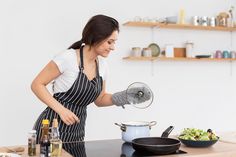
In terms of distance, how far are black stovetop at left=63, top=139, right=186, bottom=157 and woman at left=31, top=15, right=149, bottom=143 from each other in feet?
0.72

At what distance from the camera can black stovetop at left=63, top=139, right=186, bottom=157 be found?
166 centimetres

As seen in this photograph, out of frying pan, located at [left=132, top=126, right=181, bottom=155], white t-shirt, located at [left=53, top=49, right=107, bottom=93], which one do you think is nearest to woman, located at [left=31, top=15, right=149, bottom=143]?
white t-shirt, located at [left=53, top=49, right=107, bottom=93]

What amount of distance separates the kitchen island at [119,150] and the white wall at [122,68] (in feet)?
5.52

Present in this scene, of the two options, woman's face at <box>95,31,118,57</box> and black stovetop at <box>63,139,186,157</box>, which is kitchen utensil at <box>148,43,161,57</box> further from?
black stovetop at <box>63,139,186,157</box>

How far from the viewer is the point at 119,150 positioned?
1766mm

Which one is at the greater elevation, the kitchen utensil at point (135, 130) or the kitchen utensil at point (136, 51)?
the kitchen utensil at point (136, 51)

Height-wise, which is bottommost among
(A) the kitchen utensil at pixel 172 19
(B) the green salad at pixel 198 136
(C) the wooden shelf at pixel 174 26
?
(B) the green salad at pixel 198 136

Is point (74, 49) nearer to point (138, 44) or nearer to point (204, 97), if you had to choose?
point (138, 44)

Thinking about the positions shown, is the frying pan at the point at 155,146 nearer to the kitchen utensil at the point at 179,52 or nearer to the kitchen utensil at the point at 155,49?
the kitchen utensil at the point at 155,49

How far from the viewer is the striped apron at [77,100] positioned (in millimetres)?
Answer: 2184

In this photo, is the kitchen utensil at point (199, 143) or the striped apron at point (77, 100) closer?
the kitchen utensil at point (199, 143)

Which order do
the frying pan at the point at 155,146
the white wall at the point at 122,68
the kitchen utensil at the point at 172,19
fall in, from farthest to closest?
the kitchen utensil at the point at 172,19, the white wall at the point at 122,68, the frying pan at the point at 155,146

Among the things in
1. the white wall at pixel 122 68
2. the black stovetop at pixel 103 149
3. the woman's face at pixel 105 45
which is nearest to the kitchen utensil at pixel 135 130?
the black stovetop at pixel 103 149

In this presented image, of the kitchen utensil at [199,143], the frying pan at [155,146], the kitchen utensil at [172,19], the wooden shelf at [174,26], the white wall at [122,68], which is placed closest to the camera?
the frying pan at [155,146]
